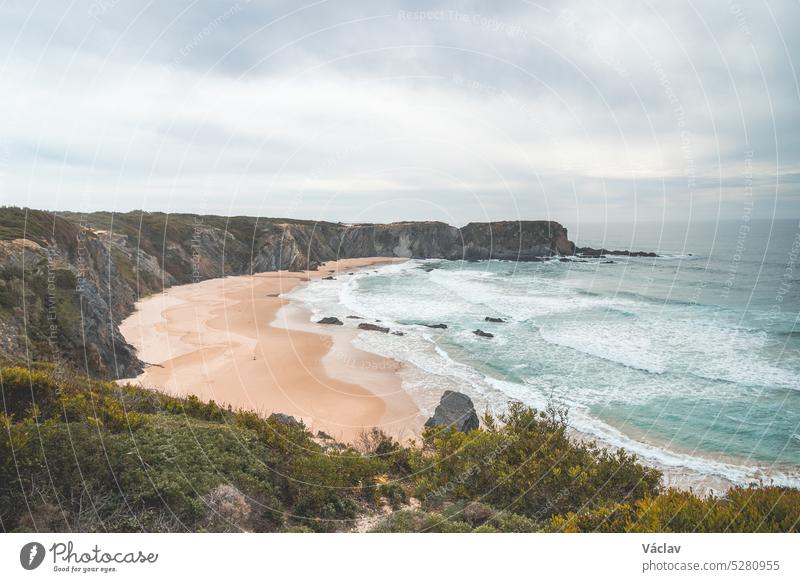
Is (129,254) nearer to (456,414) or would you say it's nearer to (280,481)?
(456,414)

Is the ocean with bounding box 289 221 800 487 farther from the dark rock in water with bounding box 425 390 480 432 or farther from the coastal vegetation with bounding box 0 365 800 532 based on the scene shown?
the coastal vegetation with bounding box 0 365 800 532

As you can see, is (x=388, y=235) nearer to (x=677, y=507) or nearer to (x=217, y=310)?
(x=217, y=310)

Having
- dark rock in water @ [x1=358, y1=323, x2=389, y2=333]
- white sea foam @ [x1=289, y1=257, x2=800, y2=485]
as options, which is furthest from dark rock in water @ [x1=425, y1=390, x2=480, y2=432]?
dark rock in water @ [x1=358, y1=323, x2=389, y2=333]

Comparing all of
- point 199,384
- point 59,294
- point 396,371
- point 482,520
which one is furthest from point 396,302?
point 482,520

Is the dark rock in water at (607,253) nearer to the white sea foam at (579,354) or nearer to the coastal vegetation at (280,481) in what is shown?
the white sea foam at (579,354)

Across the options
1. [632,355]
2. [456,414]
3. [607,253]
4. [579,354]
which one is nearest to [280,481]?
[456,414]
